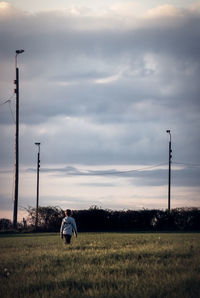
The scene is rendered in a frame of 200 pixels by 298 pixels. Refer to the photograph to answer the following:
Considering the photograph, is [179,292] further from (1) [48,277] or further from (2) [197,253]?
(2) [197,253]

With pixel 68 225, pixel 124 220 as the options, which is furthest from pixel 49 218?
pixel 68 225

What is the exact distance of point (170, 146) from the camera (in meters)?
50.7

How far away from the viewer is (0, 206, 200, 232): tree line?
4012 centimetres

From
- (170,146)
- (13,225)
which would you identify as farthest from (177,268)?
(170,146)

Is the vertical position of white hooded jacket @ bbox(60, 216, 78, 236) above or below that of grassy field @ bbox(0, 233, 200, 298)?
above

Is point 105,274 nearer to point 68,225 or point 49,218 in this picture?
point 68,225

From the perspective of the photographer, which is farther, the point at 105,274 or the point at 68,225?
the point at 68,225

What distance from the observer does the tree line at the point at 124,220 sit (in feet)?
132

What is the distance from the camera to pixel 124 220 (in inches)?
1609

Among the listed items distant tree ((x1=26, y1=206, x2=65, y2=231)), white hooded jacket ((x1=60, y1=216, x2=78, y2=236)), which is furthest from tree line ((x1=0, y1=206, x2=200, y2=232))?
white hooded jacket ((x1=60, y1=216, x2=78, y2=236))

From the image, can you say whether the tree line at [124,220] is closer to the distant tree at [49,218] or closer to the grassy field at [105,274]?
the distant tree at [49,218]

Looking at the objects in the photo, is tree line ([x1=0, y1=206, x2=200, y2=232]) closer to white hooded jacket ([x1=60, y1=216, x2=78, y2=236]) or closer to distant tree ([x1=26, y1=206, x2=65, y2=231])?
distant tree ([x1=26, y1=206, x2=65, y2=231])

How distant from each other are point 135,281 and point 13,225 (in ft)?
102

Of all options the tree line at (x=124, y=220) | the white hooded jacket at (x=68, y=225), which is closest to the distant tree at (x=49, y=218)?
the tree line at (x=124, y=220)
